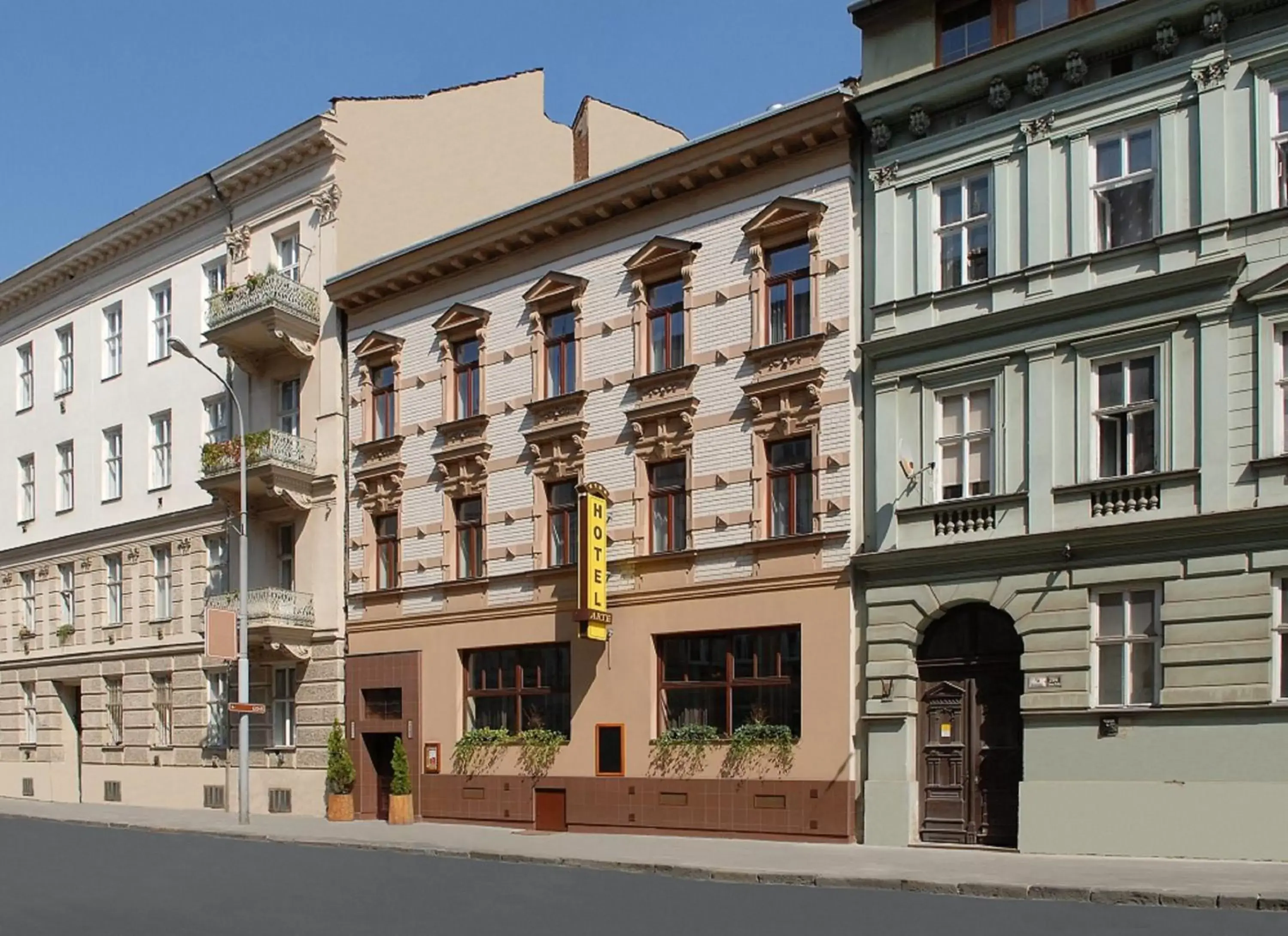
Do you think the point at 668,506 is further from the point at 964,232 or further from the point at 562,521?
the point at 964,232

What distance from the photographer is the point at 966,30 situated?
23031 mm

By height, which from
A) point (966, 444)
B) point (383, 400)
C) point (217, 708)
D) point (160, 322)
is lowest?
point (217, 708)

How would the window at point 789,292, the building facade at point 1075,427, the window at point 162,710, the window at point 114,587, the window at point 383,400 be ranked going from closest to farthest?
the building facade at point 1075,427
the window at point 789,292
the window at point 383,400
the window at point 162,710
the window at point 114,587

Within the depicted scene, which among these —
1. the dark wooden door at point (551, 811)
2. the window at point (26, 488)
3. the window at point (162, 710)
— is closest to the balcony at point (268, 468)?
the window at point (162, 710)

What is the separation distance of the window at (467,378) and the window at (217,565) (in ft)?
28.8

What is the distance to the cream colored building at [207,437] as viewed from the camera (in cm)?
3391

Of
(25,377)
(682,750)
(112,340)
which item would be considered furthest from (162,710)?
(682,750)

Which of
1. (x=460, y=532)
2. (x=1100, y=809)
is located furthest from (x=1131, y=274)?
(x=460, y=532)

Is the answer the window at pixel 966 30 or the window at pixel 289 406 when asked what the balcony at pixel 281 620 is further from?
the window at pixel 966 30

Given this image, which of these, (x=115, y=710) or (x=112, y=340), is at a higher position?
(x=112, y=340)

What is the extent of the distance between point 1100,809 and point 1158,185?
8.70m

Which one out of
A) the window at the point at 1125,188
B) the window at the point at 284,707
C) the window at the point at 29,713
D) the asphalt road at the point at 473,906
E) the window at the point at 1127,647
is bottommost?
the asphalt road at the point at 473,906

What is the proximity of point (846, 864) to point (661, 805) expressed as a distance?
6.78m

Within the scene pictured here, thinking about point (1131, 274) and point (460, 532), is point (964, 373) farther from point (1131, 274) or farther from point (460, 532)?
point (460, 532)
